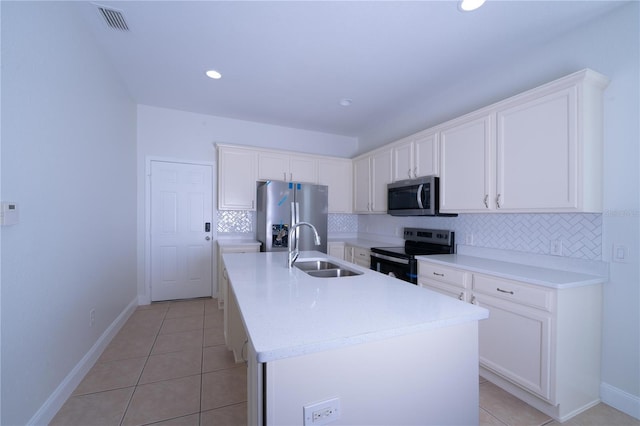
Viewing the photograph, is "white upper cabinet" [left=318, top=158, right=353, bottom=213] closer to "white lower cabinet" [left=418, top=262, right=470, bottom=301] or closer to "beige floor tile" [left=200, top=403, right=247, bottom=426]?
"white lower cabinet" [left=418, top=262, right=470, bottom=301]

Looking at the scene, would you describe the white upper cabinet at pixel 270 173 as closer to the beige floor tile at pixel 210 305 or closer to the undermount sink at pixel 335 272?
the beige floor tile at pixel 210 305

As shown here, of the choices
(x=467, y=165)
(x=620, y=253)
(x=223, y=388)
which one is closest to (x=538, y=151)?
(x=467, y=165)

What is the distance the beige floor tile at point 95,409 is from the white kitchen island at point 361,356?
127 cm

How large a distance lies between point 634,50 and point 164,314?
4.94 metres

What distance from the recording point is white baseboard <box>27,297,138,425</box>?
1.55 m

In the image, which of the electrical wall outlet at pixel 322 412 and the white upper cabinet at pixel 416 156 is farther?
the white upper cabinet at pixel 416 156

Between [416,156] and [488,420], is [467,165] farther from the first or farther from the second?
[488,420]

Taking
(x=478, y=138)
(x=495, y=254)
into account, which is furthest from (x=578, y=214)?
(x=478, y=138)

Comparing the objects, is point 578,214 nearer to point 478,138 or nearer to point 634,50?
point 478,138

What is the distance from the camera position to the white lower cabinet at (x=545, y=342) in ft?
5.52

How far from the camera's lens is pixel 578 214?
6.49ft

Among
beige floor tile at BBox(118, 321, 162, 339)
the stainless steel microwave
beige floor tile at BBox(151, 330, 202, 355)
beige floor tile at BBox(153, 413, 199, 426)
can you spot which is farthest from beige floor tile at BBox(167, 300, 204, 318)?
the stainless steel microwave

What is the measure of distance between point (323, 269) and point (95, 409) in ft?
5.76

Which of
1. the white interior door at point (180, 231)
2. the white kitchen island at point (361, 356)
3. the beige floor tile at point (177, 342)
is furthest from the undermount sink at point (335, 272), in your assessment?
the white interior door at point (180, 231)
